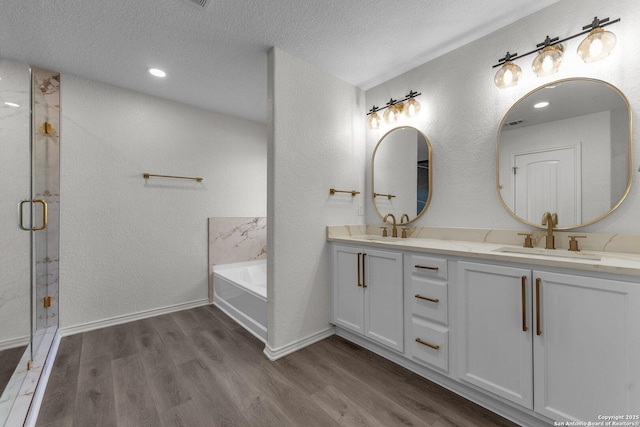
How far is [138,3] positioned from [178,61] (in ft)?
1.99

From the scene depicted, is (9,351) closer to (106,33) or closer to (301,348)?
(301,348)

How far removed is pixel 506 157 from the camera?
5.90 feet

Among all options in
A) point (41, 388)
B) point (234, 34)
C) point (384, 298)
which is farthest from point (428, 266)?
point (41, 388)

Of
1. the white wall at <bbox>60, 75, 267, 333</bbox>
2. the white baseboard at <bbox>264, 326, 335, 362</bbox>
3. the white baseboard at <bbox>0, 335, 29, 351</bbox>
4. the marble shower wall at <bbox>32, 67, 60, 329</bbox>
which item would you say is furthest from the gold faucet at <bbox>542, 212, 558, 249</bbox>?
the marble shower wall at <bbox>32, 67, 60, 329</bbox>

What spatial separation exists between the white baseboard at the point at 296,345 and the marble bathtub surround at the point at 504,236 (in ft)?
2.76

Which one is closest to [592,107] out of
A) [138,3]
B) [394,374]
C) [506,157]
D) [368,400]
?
[506,157]

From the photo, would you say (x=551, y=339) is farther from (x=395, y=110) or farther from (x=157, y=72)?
(x=157, y=72)

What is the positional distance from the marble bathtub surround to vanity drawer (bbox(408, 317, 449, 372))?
74 centimetres

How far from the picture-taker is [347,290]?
7.18 ft

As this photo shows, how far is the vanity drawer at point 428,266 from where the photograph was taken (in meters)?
1.58

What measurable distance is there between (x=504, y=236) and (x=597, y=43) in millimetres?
1159

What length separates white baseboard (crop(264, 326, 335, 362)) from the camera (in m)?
1.98

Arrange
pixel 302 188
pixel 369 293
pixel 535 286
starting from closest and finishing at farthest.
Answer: pixel 535 286 → pixel 369 293 → pixel 302 188

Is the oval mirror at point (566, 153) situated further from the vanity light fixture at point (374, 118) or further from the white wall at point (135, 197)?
the white wall at point (135, 197)
